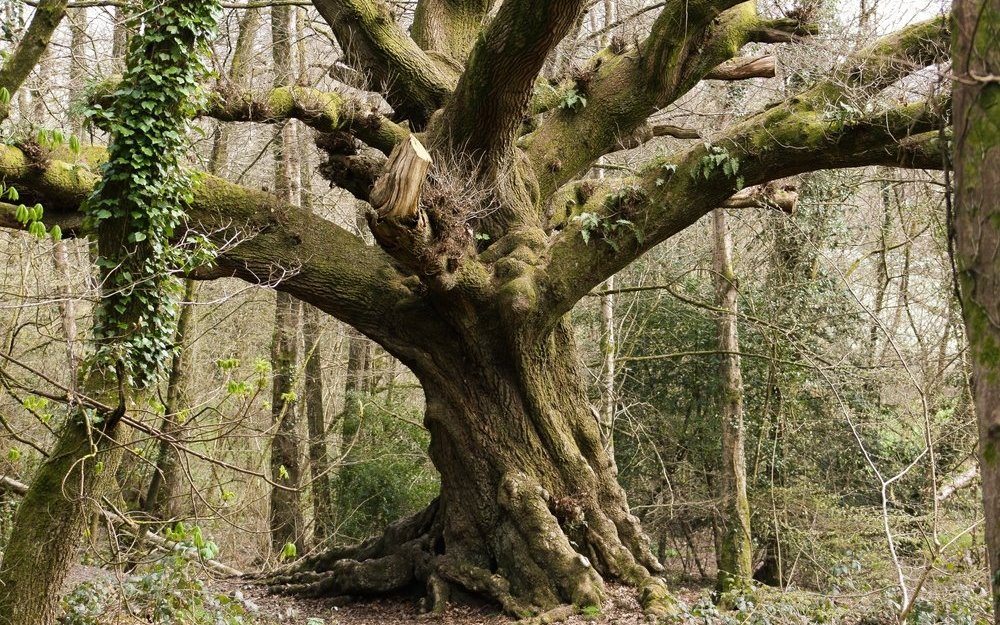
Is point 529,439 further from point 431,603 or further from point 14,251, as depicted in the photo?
point 14,251

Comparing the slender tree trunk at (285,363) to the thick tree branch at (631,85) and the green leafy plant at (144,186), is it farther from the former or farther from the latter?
the green leafy plant at (144,186)

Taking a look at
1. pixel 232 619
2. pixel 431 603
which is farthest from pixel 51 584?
pixel 431 603

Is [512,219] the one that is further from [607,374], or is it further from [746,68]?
[607,374]

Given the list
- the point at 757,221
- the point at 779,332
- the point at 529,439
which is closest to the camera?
the point at 529,439

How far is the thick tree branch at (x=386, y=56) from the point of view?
781cm

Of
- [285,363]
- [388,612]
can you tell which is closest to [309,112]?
[388,612]

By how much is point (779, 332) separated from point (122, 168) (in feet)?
27.4

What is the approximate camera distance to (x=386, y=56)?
7855 millimetres

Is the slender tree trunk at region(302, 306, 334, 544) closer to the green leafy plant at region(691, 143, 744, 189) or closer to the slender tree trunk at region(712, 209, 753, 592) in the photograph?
the slender tree trunk at region(712, 209, 753, 592)

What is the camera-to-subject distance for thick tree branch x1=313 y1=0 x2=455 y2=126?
7811 mm

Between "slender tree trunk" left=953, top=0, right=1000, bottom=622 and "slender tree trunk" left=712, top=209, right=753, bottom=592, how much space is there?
312 inches

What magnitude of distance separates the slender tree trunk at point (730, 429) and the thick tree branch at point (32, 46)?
800 centimetres

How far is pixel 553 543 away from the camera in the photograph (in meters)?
6.95

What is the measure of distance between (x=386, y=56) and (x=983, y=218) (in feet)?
21.1
